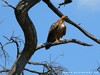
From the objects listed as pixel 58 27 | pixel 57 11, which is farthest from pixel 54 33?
pixel 57 11

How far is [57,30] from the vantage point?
671 cm

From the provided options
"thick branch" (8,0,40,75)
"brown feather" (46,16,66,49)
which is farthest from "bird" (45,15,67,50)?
"thick branch" (8,0,40,75)

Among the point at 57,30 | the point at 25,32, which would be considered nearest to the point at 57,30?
the point at 57,30

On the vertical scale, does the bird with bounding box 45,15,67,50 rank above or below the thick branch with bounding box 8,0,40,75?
above

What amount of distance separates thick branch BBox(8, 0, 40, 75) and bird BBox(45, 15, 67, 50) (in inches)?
53.1

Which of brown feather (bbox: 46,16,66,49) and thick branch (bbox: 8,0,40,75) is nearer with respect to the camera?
thick branch (bbox: 8,0,40,75)

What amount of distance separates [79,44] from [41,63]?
1463mm

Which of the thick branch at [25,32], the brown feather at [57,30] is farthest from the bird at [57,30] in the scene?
the thick branch at [25,32]

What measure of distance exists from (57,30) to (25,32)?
1.72 m

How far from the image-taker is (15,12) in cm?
486

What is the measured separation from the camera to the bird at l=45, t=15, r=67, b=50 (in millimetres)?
6535

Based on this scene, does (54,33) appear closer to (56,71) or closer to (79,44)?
(56,71)

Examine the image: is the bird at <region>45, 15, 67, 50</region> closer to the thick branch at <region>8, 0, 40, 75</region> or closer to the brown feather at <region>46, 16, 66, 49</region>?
the brown feather at <region>46, 16, 66, 49</region>

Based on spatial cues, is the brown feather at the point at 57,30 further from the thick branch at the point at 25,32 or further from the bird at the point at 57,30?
the thick branch at the point at 25,32
